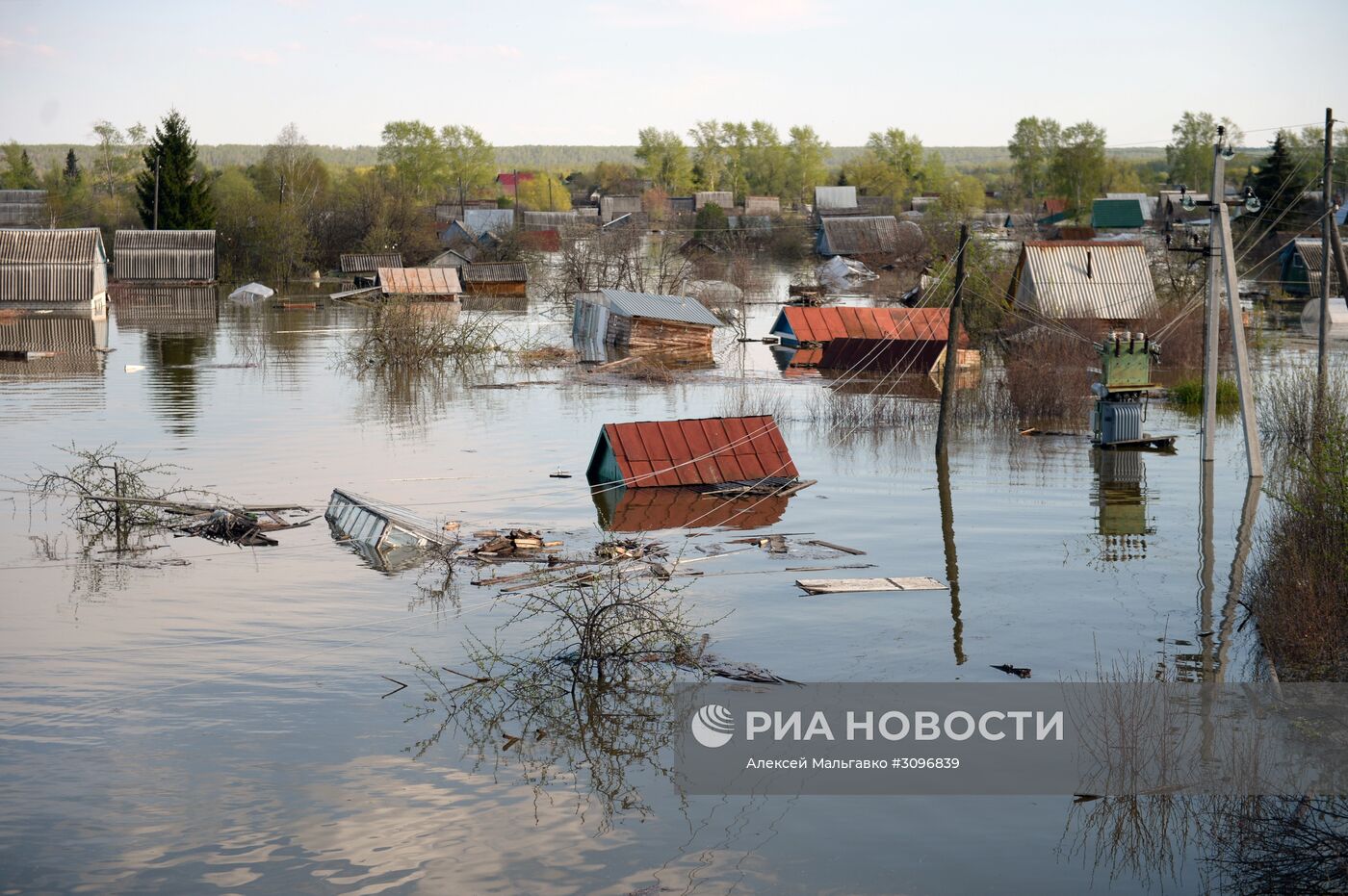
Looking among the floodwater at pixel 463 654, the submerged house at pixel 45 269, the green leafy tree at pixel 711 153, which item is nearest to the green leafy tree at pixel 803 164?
the green leafy tree at pixel 711 153

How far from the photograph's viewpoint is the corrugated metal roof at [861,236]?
327ft

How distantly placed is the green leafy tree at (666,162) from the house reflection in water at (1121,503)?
141499 millimetres

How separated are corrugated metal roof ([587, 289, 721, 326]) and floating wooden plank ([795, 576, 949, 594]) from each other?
2968cm

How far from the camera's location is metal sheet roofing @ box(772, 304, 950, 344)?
45531 mm

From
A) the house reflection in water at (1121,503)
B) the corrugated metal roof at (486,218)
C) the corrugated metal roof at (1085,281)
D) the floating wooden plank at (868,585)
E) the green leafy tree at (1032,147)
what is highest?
the green leafy tree at (1032,147)

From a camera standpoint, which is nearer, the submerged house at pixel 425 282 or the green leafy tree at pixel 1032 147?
the submerged house at pixel 425 282

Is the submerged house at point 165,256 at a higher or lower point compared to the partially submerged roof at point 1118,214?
lower

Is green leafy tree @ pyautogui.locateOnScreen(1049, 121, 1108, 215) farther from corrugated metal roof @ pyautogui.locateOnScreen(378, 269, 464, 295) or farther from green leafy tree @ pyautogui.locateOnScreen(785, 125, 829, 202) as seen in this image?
corrugated metal roof @ pyautogui.locateOnScreen(378, 269, 464, 295)

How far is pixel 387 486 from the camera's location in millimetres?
24969

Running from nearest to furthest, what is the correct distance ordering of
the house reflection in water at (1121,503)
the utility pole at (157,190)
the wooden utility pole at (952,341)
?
→ the house reflection in water at (1121,503)
the wooden utility pole at (952,341)
the utility pole at (157,190)

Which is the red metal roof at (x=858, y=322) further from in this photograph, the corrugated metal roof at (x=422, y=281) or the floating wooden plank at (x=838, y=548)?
the floating wooden plank at (x=838, y=548)

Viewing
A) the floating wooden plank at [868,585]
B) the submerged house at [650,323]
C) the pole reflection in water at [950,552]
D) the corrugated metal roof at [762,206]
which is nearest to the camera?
the pole reflection in water at [950,552]

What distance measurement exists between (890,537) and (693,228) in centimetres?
10188

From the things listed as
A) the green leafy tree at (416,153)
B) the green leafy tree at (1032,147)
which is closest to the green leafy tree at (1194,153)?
the green leafy tree at (1032,147)
